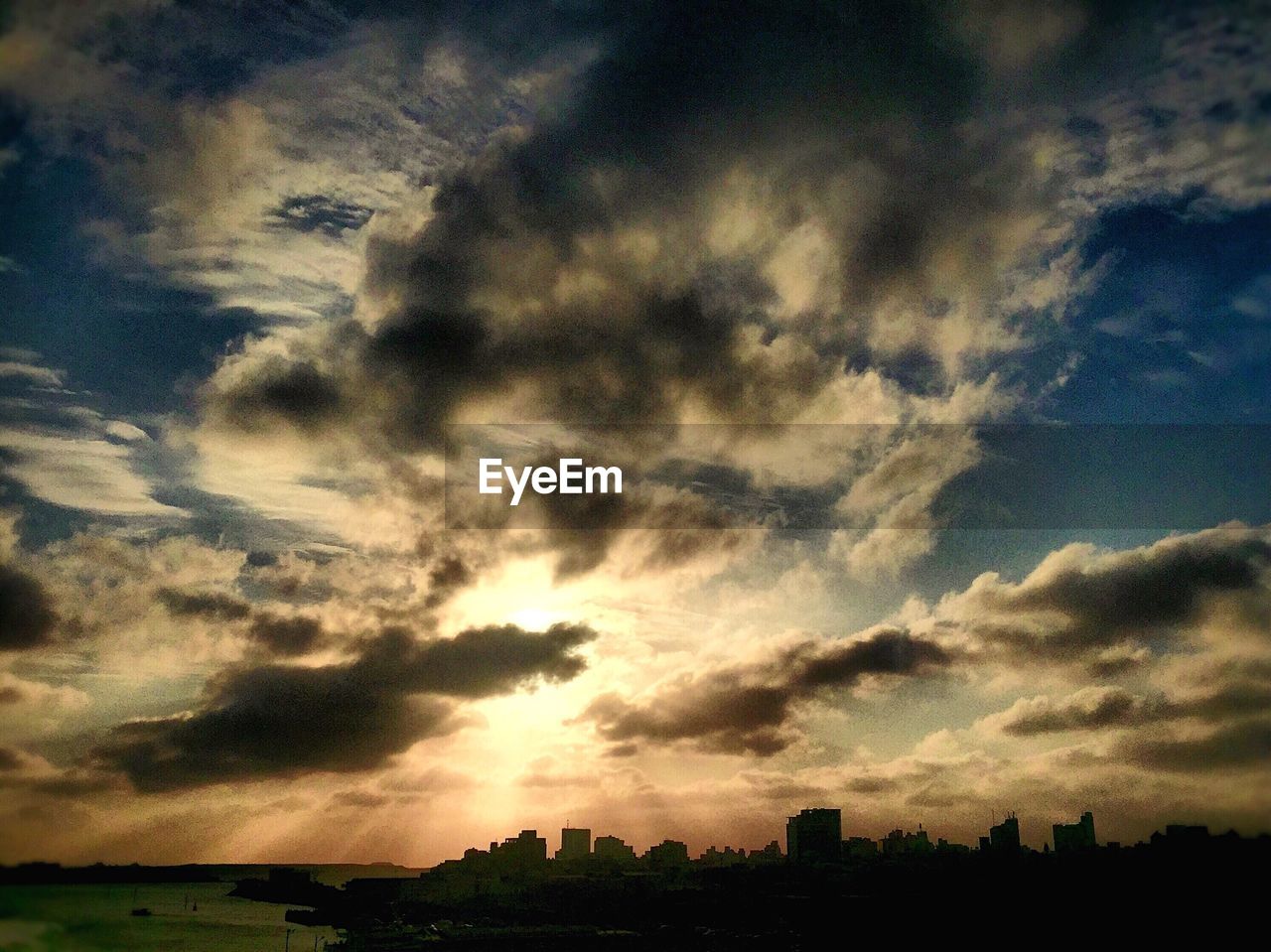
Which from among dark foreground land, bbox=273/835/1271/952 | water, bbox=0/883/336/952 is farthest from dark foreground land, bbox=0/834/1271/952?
water, bbox=0/883/336/952

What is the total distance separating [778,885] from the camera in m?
23.7

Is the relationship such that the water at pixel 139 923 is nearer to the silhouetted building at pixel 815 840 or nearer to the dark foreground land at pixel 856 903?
the dark foreground land at pixel 856 903

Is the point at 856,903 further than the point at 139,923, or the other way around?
the point at 139,923

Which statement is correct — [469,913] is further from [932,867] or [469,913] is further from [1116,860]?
[1116,860]

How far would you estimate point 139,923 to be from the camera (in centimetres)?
3625

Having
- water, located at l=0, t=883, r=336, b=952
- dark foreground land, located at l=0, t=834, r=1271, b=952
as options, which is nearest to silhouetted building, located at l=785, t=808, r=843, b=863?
dark foreground land, located at l=0, t=834, r=1271, b=952

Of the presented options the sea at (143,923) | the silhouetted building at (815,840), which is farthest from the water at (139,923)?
the silhouetted building at (815,840)

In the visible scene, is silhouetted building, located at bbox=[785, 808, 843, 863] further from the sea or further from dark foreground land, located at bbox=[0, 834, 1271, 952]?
the sea

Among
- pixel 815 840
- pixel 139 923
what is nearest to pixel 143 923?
pixel 139 923

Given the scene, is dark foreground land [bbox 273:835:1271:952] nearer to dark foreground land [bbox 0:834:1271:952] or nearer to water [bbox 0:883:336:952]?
dark foreground land [bbox 0:834:1271:952]

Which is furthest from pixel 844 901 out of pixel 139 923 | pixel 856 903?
pixel 139 923

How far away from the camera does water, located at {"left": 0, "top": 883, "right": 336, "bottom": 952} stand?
16.4 metres

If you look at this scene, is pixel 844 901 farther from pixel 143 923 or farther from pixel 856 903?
pixel 143 923

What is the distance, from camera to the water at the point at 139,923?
16375 millimetres
